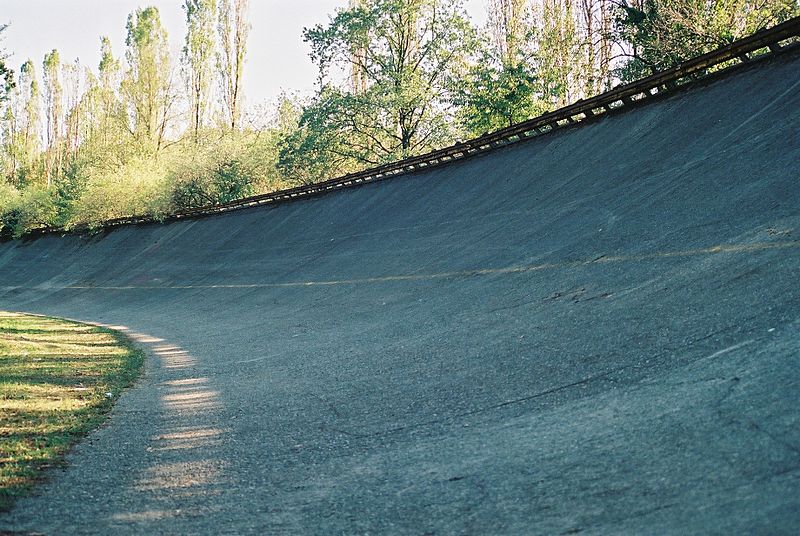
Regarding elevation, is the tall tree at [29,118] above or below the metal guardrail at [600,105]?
above

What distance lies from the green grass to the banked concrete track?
0.31 metres

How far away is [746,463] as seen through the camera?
4.55 m

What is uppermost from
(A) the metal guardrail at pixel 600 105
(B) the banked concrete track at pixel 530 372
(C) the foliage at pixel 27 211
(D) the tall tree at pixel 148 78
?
(D) the tall tree at pixel 148 78

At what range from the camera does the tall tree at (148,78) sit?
5891 cm

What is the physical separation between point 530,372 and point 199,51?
184 ft

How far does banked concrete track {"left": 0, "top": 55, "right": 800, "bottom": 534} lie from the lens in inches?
191

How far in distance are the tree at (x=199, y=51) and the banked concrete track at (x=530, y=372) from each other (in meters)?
42.7

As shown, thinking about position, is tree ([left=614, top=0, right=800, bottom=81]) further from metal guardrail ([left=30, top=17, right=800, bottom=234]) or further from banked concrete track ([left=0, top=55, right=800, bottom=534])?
banked concrete track ([left=0, top=55, right=800, bottom=534])

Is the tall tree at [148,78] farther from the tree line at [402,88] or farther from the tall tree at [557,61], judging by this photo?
the tall tree at [557,61]

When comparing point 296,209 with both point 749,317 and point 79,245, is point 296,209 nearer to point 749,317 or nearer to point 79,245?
point 79,245

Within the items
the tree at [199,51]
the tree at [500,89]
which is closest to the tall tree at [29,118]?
the tree at [199,51]

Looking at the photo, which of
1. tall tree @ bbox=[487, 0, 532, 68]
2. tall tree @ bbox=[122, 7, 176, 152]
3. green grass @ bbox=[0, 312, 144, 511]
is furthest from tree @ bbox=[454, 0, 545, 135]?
tall tree @ bbox=[122, 7, 176, 152]

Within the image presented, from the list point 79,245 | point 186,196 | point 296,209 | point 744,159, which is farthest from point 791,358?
point 79,245

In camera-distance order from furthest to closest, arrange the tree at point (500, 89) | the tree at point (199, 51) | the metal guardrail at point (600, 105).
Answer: the tree at point (199, 51) < the tree at point (500, 89) < the metal guardrail at point (600, 105)
